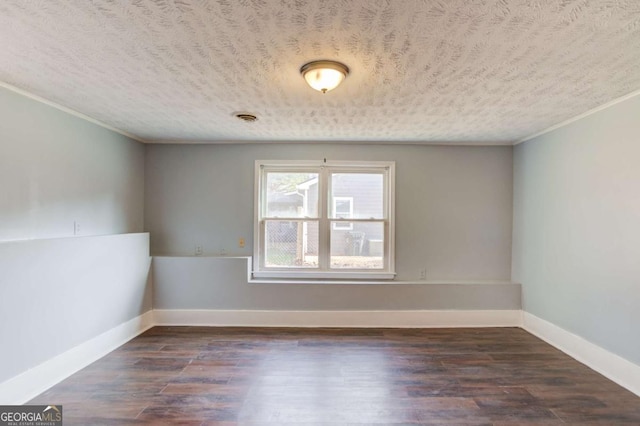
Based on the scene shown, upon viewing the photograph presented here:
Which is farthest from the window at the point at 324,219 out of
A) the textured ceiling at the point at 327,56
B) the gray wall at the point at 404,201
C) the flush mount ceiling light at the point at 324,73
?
the flush mount ceiling light at the point at 324,73

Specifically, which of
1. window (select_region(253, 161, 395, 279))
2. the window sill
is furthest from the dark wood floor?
window (select_region(253, 161, 395, 279))

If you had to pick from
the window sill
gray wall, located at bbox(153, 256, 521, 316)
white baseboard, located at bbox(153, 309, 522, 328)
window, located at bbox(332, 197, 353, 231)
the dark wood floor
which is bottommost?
the dark wood floor

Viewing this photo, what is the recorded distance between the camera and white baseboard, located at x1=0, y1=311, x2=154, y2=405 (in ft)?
7.30

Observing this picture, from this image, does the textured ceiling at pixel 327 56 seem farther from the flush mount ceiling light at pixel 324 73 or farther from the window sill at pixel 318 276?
the window sill at pixel 318 276

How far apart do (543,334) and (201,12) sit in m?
4.44

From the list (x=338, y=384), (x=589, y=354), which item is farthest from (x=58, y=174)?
(x=589, y=354)

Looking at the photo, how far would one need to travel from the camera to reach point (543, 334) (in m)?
3.50

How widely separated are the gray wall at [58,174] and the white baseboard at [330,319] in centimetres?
134

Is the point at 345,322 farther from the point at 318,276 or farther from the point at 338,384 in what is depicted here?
the point at 338,384

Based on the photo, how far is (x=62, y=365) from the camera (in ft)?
8.57

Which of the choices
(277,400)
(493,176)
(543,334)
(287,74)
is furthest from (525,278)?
(287,74)

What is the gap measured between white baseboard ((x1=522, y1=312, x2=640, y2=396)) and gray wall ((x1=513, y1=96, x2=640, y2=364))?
0.07 m

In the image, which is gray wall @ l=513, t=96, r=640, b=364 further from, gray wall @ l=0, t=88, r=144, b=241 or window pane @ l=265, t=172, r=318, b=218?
gray wall @ l=0, t=88, r=144, b=241

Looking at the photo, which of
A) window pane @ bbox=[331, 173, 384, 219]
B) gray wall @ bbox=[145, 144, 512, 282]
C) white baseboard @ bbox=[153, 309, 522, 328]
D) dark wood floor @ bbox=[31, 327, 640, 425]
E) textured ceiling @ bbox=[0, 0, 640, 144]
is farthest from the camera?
window pane @ bbox=[331, 173, 384, 219]
